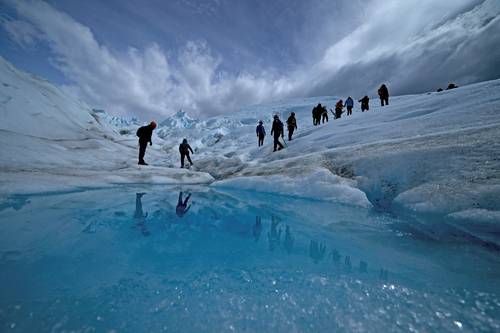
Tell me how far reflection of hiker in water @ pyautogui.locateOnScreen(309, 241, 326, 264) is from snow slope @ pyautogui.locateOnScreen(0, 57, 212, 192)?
723 centimetres

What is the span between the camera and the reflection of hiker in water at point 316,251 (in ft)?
9.60

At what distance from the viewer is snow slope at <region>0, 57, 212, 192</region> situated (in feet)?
24.2

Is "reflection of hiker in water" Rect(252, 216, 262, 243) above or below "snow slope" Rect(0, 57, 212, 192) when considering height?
below

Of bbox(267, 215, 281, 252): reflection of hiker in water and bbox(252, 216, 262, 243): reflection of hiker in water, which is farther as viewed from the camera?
bbox(252, 216, 262, 243): reflection of hiker in water

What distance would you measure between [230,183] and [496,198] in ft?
25.9

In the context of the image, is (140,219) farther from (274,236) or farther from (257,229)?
(274,236)

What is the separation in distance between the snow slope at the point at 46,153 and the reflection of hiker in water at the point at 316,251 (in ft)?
23.7

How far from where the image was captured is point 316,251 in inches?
124

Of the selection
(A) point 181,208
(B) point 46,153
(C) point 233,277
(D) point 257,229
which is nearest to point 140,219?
(A) point 181,208

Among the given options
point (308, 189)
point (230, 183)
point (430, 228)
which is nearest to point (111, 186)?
point (230, 183)

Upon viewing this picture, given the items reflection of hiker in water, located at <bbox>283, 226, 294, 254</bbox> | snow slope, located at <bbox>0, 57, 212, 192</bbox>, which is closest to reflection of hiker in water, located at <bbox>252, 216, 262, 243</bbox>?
reflection of hiker in water, located at <bbox>283, 226, 294, 254</bbox>

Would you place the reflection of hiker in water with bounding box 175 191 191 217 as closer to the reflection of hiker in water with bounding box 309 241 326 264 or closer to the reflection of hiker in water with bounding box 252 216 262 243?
the reflection of hiker in water with bounding box 252 216 262 243

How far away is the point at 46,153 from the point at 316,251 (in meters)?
12.7

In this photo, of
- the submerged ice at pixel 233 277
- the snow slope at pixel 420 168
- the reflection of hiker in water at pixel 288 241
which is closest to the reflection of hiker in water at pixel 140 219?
the submerged ice at pixel 233 277
